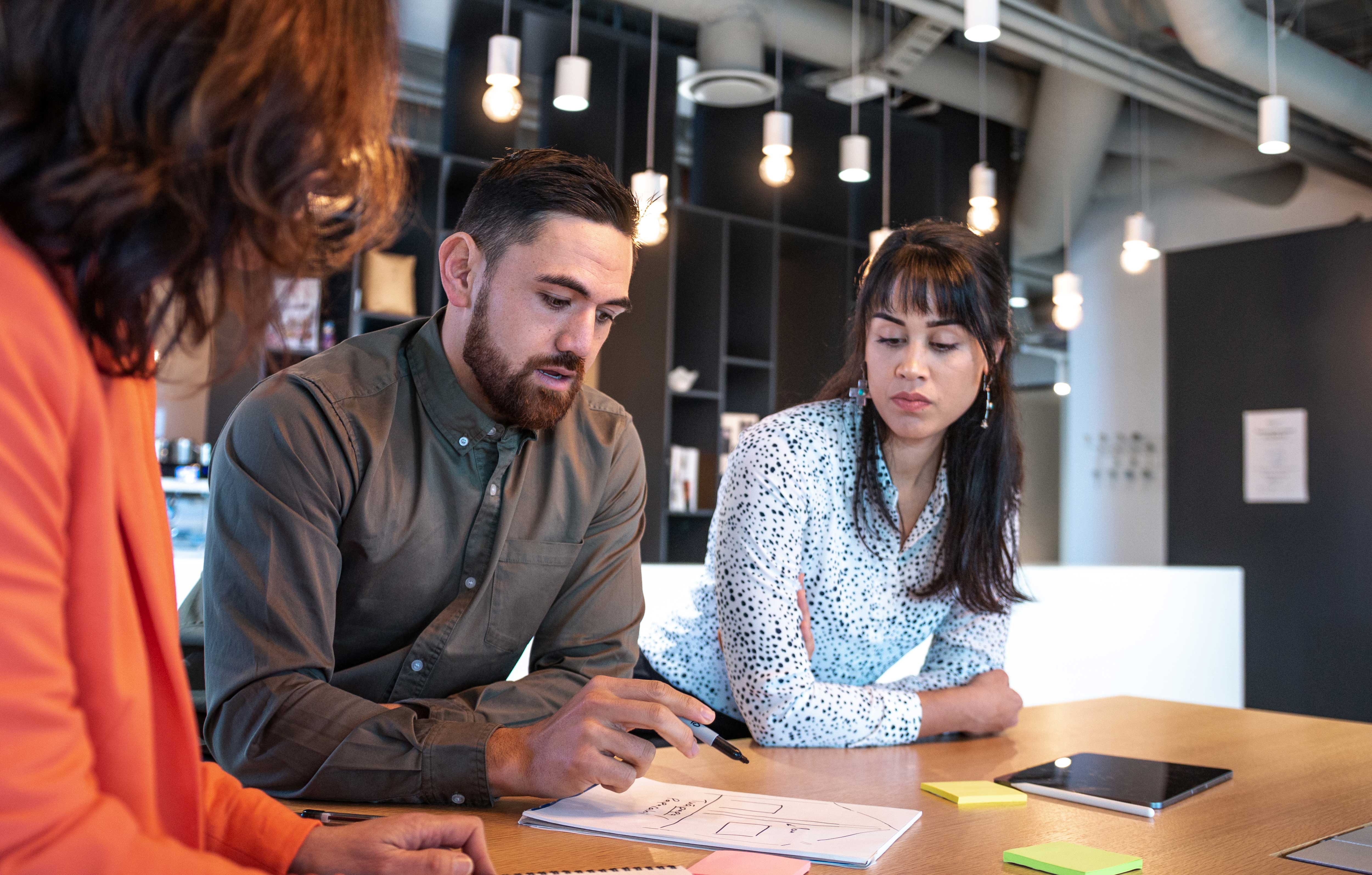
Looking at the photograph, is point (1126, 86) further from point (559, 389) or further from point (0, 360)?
point (0, 360)

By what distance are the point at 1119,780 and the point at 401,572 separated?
3.03ft

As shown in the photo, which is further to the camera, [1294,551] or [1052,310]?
[1052,310]

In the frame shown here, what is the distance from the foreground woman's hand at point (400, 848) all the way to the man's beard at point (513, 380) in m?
0.72

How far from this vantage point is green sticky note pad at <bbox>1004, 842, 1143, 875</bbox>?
0.94 m

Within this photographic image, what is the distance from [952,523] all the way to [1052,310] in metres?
7.08

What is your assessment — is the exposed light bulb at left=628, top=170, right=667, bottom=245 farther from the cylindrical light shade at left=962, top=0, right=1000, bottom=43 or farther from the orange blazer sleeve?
the orange blazer sleeve

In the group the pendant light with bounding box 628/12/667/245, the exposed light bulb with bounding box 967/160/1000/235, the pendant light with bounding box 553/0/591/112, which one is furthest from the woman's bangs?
the exposed light bulb with bounding box 967/160/1000/235

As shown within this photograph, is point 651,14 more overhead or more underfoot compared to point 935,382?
more overhead

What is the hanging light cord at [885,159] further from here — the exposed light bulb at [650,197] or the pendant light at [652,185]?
the exposed light bulb at [650,197]

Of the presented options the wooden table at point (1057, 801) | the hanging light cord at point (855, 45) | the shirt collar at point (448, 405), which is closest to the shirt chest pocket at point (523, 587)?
the shirt collar at point (448, 405)

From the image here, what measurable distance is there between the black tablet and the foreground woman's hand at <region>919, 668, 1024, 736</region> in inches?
7.1

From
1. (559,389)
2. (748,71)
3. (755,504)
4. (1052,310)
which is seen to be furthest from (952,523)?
(1052,310)

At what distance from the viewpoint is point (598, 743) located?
1.06 m

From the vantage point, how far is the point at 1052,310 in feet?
27.6
